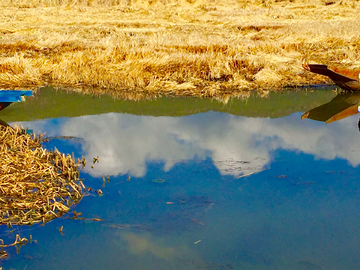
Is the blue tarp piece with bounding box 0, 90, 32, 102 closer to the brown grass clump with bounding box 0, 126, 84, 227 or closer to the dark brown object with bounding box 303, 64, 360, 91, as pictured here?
the brown grass clump with bounding box 0, 126, 84, 227

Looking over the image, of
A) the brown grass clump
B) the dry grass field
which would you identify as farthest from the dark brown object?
the brown grass clump

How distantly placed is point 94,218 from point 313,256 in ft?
8.35

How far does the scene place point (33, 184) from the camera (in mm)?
5648

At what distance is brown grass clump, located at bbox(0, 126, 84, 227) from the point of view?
514cm

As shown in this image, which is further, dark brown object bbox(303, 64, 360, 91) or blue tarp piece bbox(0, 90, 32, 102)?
dark brown object bbox(303, 64, 360, 91)

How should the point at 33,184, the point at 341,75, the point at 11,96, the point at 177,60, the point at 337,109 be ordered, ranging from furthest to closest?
the point at 177,60 < the point at 341,75 < the point at 337,109 < the point at 11,96 < the point at 33,184

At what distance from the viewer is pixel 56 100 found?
1078cm

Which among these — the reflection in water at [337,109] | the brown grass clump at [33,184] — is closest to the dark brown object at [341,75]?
the reflection in water at [337,109]

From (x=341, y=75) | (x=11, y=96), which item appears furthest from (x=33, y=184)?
(x=341, y=75)

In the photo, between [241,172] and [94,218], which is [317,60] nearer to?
[241,172]

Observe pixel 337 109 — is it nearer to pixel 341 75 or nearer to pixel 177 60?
pixel 341 75

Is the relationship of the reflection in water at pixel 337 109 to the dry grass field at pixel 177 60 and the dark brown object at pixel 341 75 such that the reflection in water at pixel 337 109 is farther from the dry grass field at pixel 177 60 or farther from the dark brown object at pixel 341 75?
the dry grass field at pixel 177 60

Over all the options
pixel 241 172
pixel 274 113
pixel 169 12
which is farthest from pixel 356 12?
pixel 241 172

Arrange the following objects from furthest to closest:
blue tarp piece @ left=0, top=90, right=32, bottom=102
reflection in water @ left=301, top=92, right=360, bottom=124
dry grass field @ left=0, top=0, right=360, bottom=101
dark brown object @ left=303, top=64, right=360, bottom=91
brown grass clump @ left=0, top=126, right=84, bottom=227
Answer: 1. dry grass field @ left=0, top=0, right=360, bottom=101
2. dark brown object @ left=303, top=64, right=360, bottom=91
3. reflection in water @ left=301, top=92, right=360, bottom=124
4. blue tarp piece @ left=0, top=90, right=32, bottom=102
5. brown grass clump @ left=0, top=126, right=84, bottom=227
